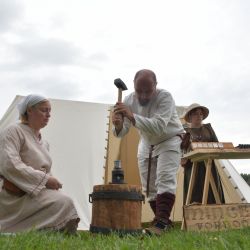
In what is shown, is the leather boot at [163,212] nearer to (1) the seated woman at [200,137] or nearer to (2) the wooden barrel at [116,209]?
(2) the wooden barrel at [116,209]

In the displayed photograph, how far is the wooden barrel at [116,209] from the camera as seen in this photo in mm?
2752

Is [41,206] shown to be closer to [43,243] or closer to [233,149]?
[43,243]

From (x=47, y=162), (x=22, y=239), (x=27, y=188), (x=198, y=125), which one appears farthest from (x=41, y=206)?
(x=198, y=125)

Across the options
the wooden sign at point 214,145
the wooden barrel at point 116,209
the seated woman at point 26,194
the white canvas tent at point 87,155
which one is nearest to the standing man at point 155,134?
the wooden sign at point 214,145

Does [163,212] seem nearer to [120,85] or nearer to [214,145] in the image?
[214,145]

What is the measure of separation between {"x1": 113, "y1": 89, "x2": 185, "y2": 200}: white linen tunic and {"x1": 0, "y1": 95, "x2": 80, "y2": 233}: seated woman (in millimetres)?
739

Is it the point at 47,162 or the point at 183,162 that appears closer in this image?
the point at 47,162

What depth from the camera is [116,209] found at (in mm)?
2762

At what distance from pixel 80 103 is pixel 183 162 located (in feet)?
7.46

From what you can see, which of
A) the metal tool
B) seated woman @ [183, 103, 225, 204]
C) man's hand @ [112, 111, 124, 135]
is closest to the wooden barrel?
man's hand @ [112, 111, 124, 135]

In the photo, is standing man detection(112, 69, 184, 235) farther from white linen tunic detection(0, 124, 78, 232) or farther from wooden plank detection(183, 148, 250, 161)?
white linen tunic detection(0, 124, 78, 232)

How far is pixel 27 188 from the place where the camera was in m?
2.77

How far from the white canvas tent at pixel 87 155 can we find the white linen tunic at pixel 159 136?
1787 mm

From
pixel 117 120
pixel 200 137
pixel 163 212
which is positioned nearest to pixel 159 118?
pixel 117 120
